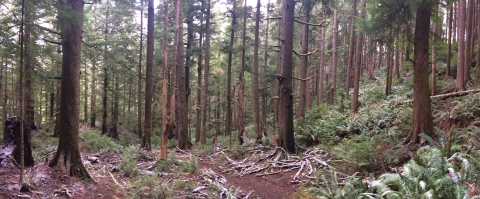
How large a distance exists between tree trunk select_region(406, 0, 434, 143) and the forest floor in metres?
2.61

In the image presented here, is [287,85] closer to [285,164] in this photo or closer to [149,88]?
[285,164]

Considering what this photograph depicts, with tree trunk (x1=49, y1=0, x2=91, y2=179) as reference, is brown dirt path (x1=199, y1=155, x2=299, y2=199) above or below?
below

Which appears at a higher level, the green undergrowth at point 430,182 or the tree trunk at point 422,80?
the tree trunk at point 422,80

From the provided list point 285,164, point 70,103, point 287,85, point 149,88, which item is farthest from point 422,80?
point 149,88

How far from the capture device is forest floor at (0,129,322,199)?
18.0ft

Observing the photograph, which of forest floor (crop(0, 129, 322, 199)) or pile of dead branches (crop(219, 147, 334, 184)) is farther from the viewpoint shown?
pile of dead branches (crop(219, 147, 334, 184))

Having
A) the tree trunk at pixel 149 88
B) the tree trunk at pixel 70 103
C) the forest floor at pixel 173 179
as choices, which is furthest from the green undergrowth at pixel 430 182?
the tree trunk at pixel 149 88

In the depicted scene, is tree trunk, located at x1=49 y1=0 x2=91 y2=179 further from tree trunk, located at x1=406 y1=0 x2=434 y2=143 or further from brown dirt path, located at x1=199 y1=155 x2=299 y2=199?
tree trunk, located at x1=406 y1=0 x2=434 y2=143

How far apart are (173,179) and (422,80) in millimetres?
6993

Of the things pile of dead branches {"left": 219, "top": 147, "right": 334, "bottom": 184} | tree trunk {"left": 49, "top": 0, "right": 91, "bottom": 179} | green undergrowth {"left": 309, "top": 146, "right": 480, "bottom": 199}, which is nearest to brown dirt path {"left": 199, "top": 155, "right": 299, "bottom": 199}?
pile of dead branches {"left": 219, "top": 147, "right": 334, "bottom": 184}

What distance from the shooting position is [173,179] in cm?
728

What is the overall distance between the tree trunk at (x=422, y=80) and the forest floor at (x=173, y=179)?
261cm

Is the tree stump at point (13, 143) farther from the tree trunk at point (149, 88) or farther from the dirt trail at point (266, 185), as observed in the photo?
the tree trunk at point (149, 88)

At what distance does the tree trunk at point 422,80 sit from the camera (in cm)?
702
